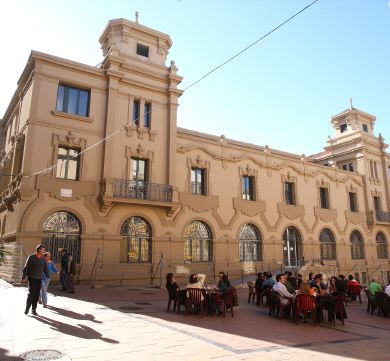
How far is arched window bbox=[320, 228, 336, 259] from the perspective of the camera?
28266 millimetres

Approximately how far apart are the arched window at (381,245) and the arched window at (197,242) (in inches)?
746

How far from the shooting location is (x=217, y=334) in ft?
25.5

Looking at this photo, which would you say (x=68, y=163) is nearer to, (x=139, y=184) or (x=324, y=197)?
(x=139, y=184)

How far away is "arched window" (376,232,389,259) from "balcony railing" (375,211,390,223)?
141cm

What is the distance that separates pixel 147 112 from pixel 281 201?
12.1 m

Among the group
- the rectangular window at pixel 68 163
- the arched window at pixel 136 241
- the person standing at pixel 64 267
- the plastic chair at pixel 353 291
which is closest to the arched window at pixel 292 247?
the plastic chair at pixel 353 291

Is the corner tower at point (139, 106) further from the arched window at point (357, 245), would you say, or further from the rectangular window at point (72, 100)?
the arched window at point (357, 245)

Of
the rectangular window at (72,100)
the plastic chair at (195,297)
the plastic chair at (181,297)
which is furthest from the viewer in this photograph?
the rectangular window at (72,100)

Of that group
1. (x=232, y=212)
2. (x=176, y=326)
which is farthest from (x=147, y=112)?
(x=176, y=326)

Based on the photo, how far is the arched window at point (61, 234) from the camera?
55.0 ft

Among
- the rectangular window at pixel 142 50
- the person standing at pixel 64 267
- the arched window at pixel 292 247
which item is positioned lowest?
the person standing at pixel 64 267

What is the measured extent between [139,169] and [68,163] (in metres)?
3.92

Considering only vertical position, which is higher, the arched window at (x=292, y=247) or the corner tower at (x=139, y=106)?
the corner tower at (x=139, y=106)

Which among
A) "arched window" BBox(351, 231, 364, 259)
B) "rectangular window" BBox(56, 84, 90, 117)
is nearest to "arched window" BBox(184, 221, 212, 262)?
"rectangular window" BBox(56, 84, 90, 117)
